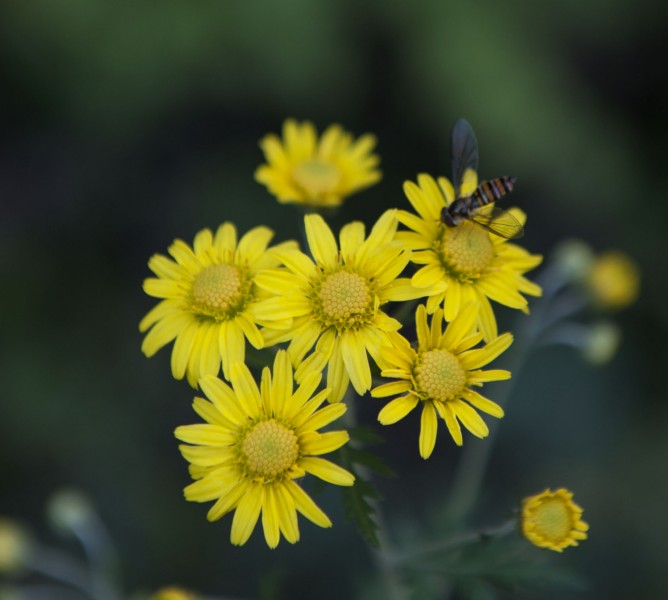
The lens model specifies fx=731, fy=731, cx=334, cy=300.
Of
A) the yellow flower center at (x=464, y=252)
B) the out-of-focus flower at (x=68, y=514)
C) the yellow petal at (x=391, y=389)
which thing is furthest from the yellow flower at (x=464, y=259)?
the out-of-focus flower at (x=68, y=514)

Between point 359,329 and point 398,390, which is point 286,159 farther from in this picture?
point 398,390

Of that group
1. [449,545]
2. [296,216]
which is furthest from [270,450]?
[296,216]

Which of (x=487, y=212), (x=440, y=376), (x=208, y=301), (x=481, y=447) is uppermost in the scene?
(x=487, y=212)

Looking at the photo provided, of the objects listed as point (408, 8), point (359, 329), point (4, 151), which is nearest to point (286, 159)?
point (359, 329)

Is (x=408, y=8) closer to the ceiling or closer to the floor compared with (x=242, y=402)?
closer to the ceiling

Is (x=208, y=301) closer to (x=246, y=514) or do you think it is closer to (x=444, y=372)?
(x=246, y=514)

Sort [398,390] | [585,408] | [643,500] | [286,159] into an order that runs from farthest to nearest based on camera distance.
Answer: [585,408] < [643,500] < [286,159] < [398,390]

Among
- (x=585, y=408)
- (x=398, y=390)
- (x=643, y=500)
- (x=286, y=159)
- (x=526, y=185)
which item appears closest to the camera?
(x=398, y=390)
